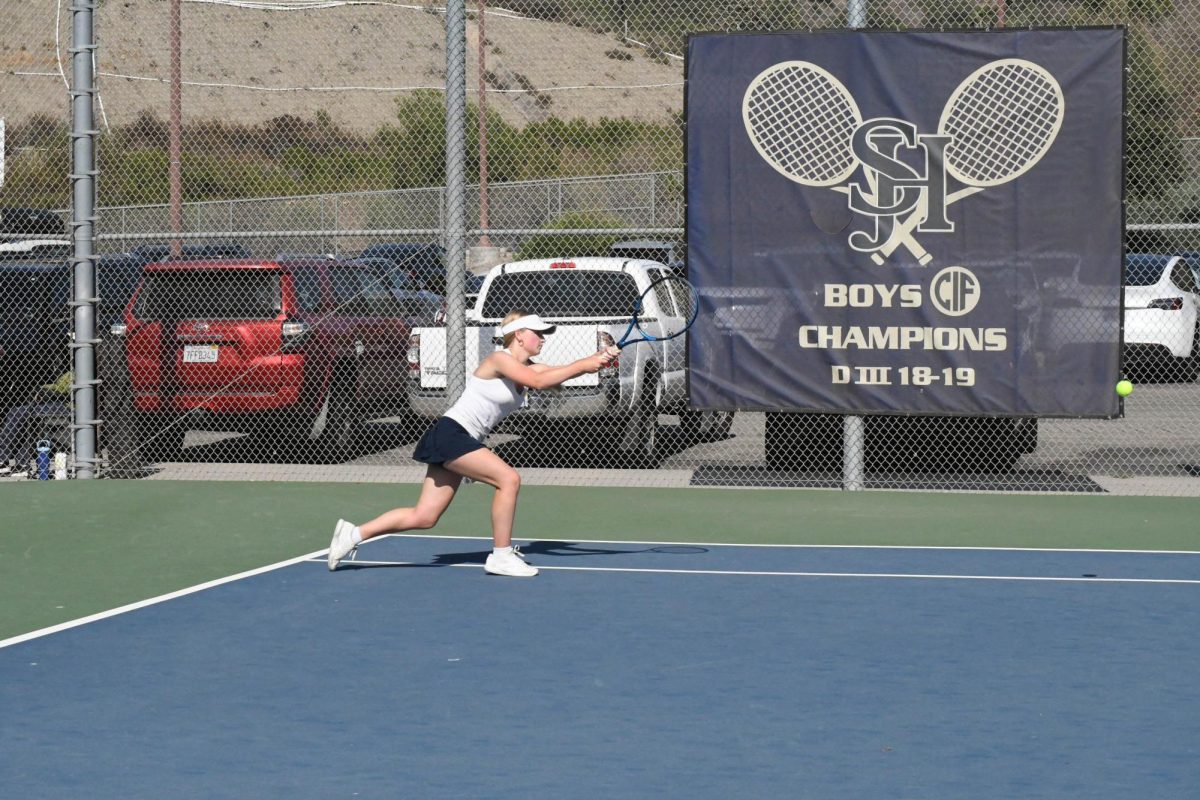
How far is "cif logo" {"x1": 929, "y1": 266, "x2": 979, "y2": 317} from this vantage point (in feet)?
45.0

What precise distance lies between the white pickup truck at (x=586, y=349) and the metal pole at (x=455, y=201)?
2.20 feet

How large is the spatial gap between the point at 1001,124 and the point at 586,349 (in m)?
3.67

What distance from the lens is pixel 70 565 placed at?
431 inches

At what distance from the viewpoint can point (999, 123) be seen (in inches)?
537

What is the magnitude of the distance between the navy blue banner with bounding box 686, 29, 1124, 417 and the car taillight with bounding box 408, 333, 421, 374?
264 centimetres

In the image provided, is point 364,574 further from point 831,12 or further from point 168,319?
point 831,12

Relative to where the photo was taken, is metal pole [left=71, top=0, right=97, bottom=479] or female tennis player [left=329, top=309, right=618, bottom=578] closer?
female tennis player [left=329, top=309, right=618, bottom=578]

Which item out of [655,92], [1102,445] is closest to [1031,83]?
[1102,445]

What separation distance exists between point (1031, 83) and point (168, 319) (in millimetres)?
7166

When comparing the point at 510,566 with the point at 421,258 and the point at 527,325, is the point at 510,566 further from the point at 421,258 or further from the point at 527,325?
the point at 421,258

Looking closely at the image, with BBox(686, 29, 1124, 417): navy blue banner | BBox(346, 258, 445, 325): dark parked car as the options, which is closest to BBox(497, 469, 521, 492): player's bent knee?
BBox(686, 29, 1124, 417): navy blue banner

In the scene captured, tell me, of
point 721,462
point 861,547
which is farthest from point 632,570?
point 721,462

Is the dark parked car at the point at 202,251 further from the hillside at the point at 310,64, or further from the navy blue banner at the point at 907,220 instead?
the hillside at the point at 310,64

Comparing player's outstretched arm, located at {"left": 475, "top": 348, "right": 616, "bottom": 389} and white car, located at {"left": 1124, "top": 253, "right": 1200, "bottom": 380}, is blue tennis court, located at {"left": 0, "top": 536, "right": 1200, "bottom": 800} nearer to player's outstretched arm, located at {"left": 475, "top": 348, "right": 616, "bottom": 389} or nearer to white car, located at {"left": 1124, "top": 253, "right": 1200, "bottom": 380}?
player's outstretched arm, located at {"left": 475, "top": 348, "right": 616, "bottom": 389}
